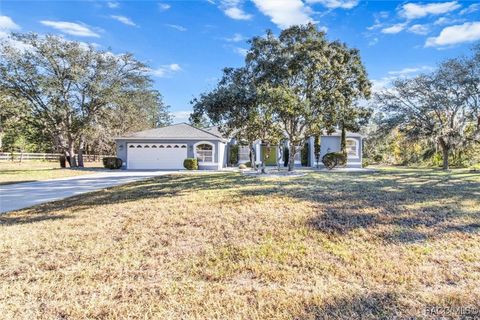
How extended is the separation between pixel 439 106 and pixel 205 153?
53.4 feet

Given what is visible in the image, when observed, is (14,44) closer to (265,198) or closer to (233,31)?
(233,31)

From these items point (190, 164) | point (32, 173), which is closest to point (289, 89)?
point (190, 164)

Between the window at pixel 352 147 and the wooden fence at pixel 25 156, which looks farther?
the wooden fence at pixel 25 156

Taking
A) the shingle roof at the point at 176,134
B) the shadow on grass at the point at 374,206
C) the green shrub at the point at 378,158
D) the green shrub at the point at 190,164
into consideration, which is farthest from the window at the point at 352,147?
the shadow on grass at the point at 374,206

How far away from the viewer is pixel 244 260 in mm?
4102

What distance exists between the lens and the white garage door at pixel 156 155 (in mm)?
24172

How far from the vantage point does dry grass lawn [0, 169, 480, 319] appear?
3053mm

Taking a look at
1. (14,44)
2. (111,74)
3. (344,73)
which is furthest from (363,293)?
(14,44)

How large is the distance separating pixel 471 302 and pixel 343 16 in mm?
11648

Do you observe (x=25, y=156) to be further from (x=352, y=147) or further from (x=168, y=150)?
(x=352, y=147)

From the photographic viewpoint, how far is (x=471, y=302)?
3078 mm

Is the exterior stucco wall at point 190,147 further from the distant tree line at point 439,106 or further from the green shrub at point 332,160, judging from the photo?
the distant tree line at point 439,106

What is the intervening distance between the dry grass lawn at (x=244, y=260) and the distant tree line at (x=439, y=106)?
15.4 m

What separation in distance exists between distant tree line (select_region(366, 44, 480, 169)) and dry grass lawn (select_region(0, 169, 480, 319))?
50.5ft
